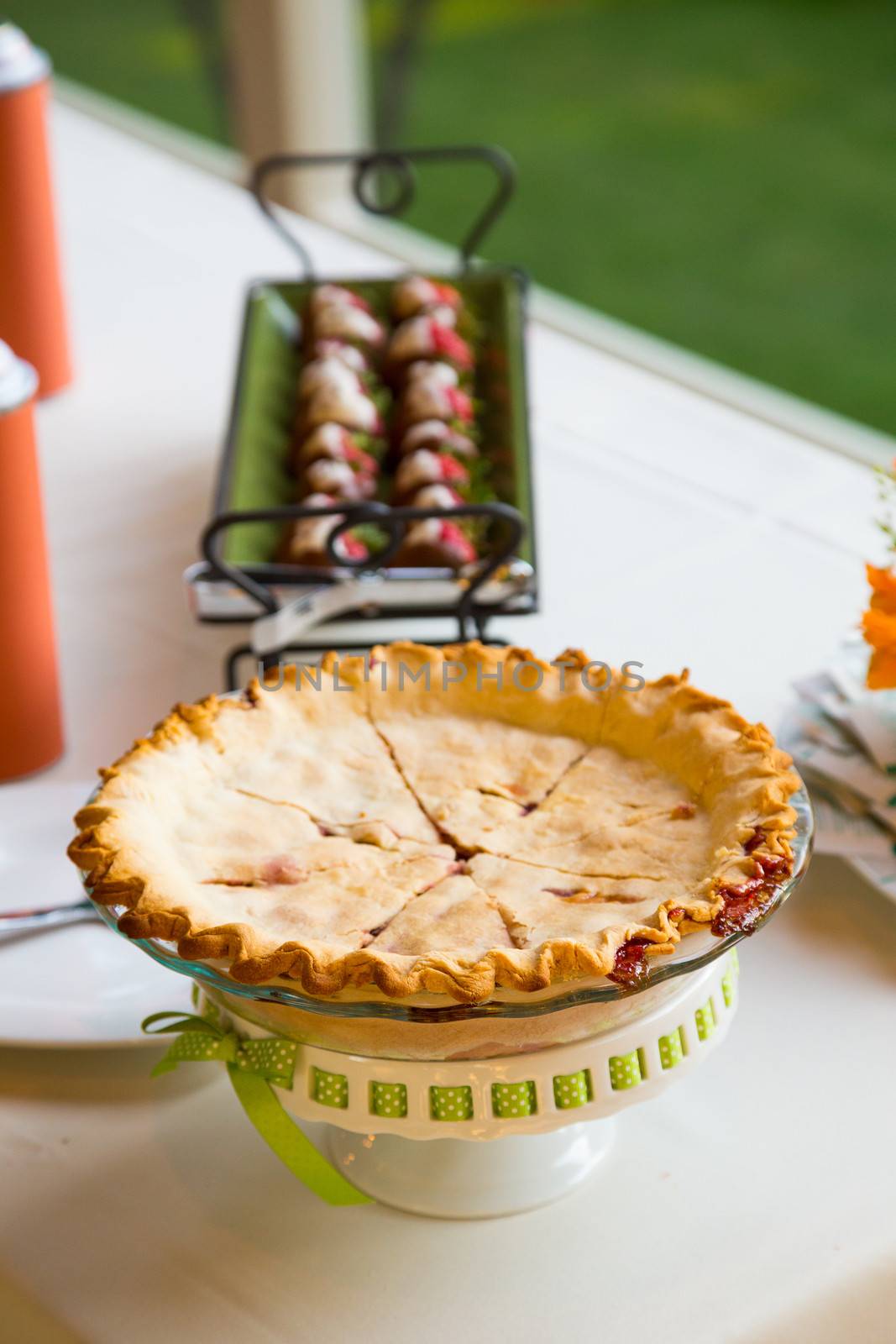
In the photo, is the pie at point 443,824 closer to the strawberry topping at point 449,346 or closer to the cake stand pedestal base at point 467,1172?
the cake stand pedestal base at point 467,1172

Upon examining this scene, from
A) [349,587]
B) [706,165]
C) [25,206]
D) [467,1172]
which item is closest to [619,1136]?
[467,1172]

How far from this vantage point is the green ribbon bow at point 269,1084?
69 cm

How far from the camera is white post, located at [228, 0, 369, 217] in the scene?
259 cm

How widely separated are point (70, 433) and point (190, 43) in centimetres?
559

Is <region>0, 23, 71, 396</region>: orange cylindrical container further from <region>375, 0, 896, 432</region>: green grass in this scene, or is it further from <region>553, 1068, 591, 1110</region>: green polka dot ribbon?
<region>375, 0, 896, 432</region>: green grass

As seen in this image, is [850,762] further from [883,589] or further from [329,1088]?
[329,1088]

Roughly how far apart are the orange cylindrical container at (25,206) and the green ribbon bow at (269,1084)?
986 millimetres

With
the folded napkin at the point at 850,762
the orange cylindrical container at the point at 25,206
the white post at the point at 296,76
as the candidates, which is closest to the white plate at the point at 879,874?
the folded napkin at the point at 850,762

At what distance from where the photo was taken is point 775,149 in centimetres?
540

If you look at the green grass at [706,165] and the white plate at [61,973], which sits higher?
the white plate at [61,973]

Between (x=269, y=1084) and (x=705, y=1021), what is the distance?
21 centimetres

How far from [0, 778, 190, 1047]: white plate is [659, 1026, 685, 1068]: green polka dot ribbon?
0.29 m

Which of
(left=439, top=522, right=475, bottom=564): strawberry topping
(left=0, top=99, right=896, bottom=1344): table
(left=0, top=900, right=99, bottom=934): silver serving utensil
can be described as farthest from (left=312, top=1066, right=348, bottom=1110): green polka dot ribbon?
(left=439, top=522, right=475, bottom=564): strawberry topping

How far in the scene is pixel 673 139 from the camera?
561 centimetres
